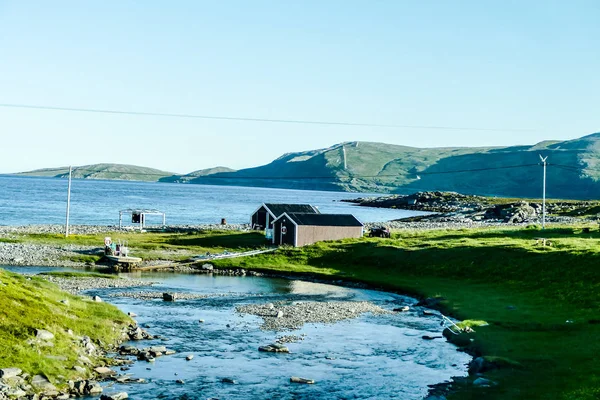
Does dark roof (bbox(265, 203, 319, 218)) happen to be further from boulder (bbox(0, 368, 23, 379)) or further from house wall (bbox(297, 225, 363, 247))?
boulder (bbox(0, 368, 23, 379))

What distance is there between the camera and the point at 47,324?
34750 mm

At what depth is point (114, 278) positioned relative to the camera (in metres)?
64.4

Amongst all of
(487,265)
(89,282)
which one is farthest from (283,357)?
(487,265)

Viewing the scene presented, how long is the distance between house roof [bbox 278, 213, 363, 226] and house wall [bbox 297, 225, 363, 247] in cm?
49

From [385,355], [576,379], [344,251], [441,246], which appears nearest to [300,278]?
[344,251]

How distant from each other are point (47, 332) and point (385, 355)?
17.0 meters

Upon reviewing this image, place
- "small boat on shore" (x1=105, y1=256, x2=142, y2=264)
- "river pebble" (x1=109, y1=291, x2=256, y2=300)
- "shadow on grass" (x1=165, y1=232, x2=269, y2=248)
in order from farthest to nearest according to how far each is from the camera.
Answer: "shadow on grass" (x1=165, y1=232, x2=269, y2=248)
"small boat on shore" (x1=105, y1=256, x2=142, y2=264)
"river pebble" (x1=109, y1=291, x2=256, y2=300)

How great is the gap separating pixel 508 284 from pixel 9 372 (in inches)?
1580

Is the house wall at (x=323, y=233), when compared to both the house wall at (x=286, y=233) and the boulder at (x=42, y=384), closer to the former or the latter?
the house wall at (x=286, y=233)

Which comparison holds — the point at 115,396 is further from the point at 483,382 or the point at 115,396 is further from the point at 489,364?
the point at 489,364

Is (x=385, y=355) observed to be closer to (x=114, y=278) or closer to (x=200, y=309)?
(x=200, y=309)

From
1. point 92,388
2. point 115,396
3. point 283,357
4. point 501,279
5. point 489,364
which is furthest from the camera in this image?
point 501,279

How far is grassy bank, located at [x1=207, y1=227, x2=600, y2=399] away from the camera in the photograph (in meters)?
30.9

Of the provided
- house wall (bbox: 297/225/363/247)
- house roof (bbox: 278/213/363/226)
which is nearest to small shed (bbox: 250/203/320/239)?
house roof (bbox: 278/213/363/226)
